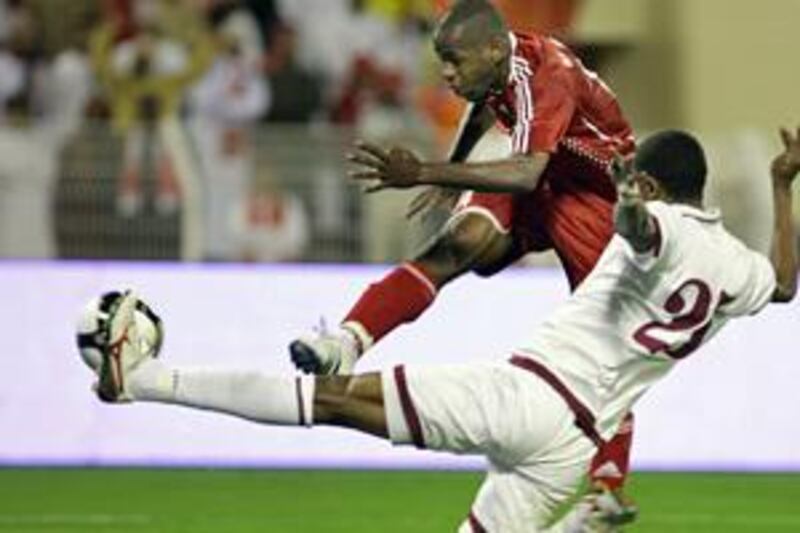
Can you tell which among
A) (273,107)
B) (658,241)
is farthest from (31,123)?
(658,241)

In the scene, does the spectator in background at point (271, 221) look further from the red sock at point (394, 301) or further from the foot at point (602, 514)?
the foot at point (602, 514)

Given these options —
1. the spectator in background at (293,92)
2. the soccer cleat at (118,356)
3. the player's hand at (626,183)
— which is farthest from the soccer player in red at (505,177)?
the spectator in background at (293,92)

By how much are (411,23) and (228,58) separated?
208cm

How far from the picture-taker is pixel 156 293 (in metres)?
15.5

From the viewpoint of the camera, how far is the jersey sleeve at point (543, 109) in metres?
9.41

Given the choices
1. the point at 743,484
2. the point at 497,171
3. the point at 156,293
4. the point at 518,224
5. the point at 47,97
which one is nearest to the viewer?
the point at 497,171

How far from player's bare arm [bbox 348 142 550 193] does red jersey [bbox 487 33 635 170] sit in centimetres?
14

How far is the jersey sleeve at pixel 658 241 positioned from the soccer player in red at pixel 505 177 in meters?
0.89

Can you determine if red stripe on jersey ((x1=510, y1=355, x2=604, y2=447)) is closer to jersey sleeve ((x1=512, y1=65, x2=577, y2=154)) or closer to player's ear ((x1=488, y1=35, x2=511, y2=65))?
jersey sleeve ((x1=512, y1=65, x2=577, y2=154))

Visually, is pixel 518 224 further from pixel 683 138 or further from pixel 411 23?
pixel 411 23

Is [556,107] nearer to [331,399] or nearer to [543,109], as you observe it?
[543,109]

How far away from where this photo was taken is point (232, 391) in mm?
8477

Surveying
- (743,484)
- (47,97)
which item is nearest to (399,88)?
(47,97)

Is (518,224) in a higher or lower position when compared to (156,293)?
higher
